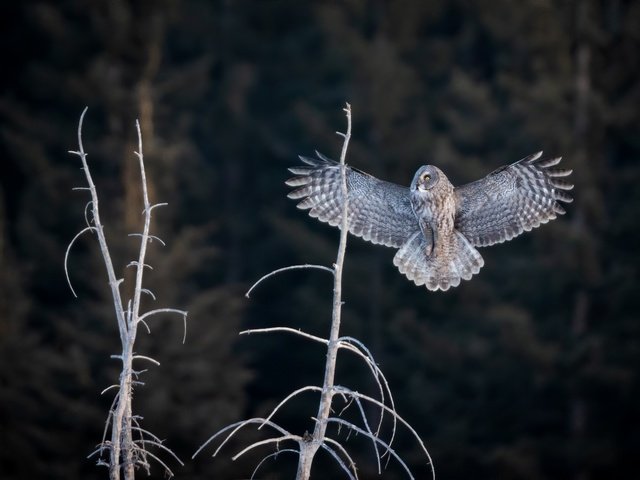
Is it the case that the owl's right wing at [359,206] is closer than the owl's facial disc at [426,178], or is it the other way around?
the owl's facial disc at [426,178]

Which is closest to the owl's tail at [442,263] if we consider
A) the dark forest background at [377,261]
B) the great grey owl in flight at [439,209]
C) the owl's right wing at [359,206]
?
the great grey owl in flight at [439,209]

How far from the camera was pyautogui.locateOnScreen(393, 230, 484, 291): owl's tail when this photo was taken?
1027cm

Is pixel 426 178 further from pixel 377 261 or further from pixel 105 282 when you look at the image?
pixel 377 261

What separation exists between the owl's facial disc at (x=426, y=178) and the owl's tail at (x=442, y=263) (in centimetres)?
56

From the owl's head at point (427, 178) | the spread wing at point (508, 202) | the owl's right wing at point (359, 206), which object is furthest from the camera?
the owl's right wing at point (359, 206)

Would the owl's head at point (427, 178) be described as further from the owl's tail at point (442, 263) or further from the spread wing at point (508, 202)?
the owl's tail at point (442, 263)

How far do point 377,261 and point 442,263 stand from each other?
12.6m

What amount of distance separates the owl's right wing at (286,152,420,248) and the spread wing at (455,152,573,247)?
529 millimetres

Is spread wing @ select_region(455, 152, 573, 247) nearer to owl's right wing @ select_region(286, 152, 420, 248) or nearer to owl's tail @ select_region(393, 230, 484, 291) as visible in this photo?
owl's tail @ select_region(393, 230, 484, 291)

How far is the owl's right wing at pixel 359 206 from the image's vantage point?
10.6 m

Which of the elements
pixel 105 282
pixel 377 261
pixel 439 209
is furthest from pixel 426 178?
pixel 377 261

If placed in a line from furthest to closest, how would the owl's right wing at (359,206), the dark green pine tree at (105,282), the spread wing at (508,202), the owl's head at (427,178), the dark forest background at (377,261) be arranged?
the dark forest background at (377,261) → the dark green pine tree at (105,282) → the owl's right wing at (359,206) → the spread wing at (508,202) → the owl's head at (427,178)

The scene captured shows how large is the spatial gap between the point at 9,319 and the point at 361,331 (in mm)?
6830

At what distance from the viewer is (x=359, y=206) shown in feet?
35.1
